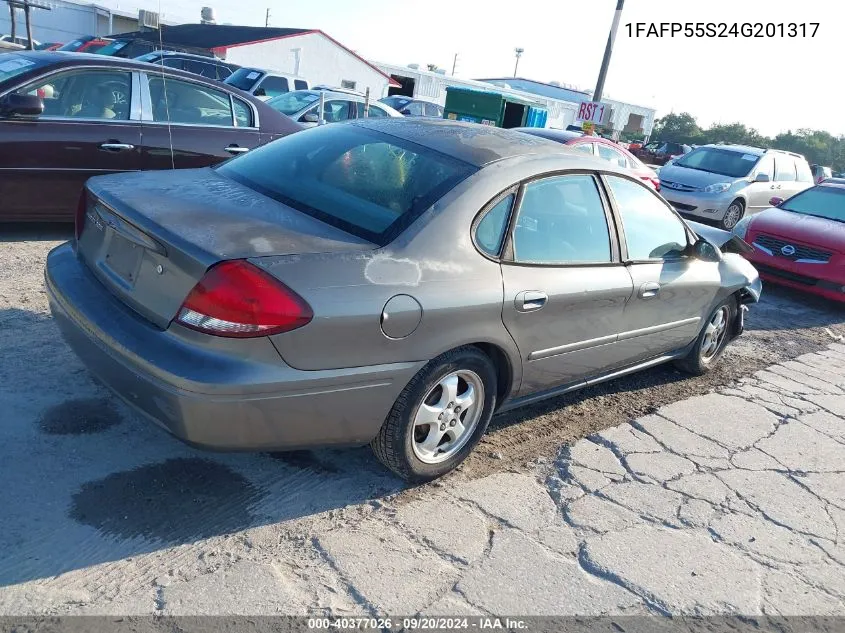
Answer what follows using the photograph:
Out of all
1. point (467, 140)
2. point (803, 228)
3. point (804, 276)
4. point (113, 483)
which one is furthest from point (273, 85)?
point (113, 483)

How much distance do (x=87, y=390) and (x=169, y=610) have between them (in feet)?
5.46

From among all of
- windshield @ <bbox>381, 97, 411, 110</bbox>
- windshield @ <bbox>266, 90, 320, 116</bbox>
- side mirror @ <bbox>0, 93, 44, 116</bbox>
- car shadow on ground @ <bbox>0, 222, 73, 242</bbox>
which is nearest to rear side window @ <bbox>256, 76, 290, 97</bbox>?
windshield @ <bbox>266, 90, 320, 116</bbox>

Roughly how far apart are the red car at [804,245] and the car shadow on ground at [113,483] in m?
6.29

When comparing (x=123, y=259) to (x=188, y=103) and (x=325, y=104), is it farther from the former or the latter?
(x=325, y=104)

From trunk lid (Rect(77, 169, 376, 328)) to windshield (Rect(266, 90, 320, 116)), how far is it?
10.6m

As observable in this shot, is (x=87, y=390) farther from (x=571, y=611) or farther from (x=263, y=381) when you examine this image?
(x=571, y=611)

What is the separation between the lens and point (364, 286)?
282 centimetres

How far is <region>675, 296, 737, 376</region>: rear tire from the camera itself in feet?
17.2

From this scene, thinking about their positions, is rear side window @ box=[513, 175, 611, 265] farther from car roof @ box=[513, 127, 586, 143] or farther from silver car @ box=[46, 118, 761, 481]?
car roof @ box=[513, 127, 586, 143]

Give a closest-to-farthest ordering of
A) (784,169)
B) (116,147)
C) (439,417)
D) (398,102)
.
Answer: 1. (439,417)
2. (116,147)
3. (784,169)
4. (398,102)

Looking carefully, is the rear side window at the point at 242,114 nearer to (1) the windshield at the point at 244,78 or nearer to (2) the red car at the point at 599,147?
(2) the red car at the point at 599,147

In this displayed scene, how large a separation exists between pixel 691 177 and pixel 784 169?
2469 mm

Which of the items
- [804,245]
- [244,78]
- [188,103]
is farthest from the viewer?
[244,78]

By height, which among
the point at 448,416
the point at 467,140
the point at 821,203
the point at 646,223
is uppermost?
the point at 467,140
